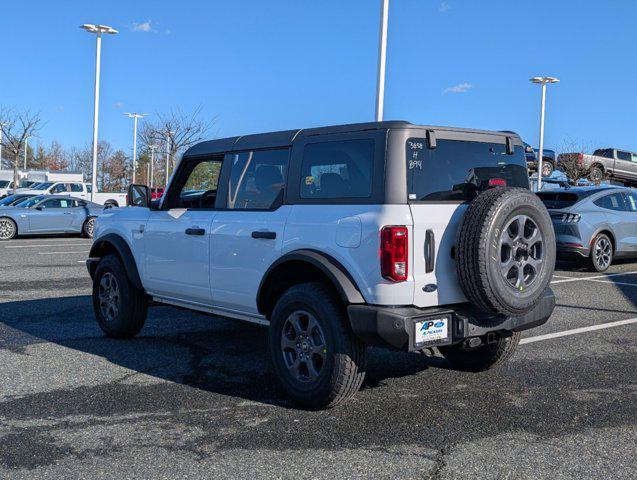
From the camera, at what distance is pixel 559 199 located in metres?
13.1

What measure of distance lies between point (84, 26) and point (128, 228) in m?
28.3

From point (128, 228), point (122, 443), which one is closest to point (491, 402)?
point (122, 443)

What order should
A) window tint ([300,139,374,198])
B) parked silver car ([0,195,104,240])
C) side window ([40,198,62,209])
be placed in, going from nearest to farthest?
window tint ([300,139,374,198]) → parked silver car ([0,195,104,240]) → side window ([40,198,62,209])

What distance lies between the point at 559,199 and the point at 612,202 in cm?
112

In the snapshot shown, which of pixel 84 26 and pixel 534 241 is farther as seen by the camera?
pixel 84 26

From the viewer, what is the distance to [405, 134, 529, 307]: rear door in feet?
15.0

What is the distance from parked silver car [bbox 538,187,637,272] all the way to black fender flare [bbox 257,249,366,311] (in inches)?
343

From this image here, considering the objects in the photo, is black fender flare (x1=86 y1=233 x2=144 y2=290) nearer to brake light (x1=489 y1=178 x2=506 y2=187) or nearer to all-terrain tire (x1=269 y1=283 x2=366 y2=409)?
Answer: all-terrain tire (x1=269 y1=283 x2=366 y2=409)

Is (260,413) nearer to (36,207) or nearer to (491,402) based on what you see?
(491,402)

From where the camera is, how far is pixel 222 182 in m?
5.96

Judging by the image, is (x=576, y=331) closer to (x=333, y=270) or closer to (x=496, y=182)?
(x=496, y=182)

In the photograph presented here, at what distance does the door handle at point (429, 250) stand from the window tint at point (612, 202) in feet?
31.3

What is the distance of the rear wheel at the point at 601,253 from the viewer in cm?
1290

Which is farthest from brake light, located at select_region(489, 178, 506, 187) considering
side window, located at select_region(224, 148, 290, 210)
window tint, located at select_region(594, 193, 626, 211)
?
window tint, located at select_region(594, 193, 626, 211)
